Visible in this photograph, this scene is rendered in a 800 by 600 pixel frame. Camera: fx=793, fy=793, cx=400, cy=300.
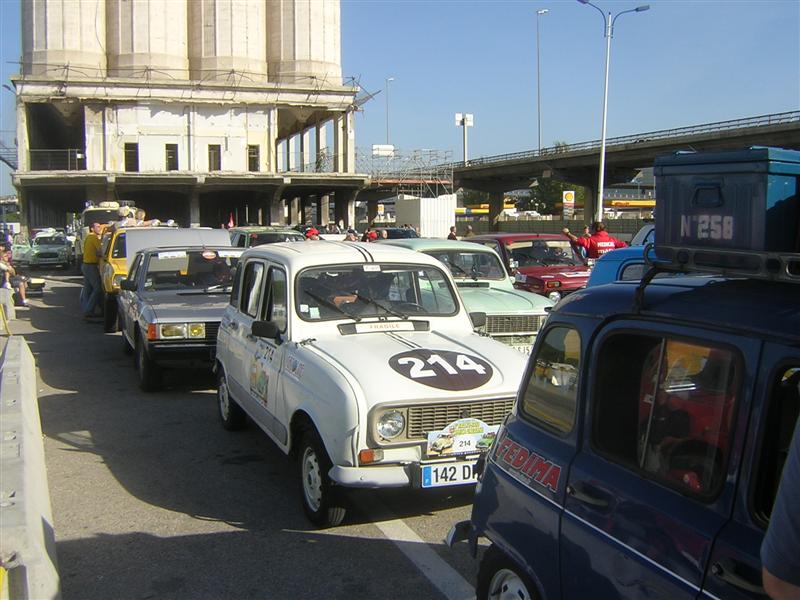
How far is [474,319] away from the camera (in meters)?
6.55

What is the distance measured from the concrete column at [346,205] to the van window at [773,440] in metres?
55.2

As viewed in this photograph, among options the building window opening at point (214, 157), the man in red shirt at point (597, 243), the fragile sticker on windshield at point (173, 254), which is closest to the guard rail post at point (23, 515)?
the fragile sticker on windshield at point (173, 254)

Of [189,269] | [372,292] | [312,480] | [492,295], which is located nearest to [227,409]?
[372,292]

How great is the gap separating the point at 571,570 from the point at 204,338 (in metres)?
7.00

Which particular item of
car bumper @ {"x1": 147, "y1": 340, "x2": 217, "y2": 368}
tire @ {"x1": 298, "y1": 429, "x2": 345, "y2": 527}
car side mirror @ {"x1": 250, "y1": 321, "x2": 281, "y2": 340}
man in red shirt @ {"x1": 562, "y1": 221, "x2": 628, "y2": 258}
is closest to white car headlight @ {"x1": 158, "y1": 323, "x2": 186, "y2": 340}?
car bumper @ {"x1": 147, "y1": 340, "x2": 217, "y2": 368}

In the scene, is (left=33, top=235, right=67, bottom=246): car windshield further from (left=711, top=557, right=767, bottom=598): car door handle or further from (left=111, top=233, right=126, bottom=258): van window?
(left=711, top=557, right=767, bottom=598): car door handle

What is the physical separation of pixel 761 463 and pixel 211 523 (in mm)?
3927

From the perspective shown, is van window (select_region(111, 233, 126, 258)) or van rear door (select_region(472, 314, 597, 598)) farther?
van window (select_region(111, 233, 126, 258))

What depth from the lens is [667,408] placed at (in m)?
2.54

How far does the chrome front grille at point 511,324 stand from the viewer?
351 inches

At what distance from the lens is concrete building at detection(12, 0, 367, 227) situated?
5041cm

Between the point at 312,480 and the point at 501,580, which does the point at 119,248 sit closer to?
the point at 312,480

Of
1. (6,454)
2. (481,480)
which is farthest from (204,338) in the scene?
(481,480)

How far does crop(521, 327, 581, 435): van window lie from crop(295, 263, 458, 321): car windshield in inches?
115
